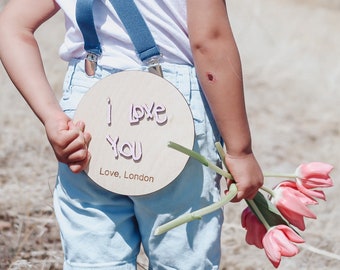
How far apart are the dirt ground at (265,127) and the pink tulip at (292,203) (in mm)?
795

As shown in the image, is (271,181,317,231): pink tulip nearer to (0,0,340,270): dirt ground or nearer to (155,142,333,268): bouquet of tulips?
(155,142,333,268): bouquet of tulips

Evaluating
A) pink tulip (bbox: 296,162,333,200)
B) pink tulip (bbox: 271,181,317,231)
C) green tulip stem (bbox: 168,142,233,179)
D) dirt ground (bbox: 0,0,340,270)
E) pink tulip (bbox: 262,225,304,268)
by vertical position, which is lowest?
dirt ground (bbox: 0,0,340,270)

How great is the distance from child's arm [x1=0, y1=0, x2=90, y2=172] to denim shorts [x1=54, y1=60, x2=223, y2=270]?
0.06 metres

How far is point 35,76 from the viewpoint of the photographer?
6.08 ft

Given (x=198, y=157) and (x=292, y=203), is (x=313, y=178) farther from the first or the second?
(x=198, y=157)

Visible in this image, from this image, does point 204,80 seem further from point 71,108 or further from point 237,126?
point 71,108

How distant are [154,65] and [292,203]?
0.39 meters

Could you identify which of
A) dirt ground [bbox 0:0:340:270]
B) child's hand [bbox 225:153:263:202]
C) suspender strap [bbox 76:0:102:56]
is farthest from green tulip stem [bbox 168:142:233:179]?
dirt ground [bbox 0:0:340:270]

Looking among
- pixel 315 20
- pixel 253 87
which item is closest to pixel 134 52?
pixel 253 87

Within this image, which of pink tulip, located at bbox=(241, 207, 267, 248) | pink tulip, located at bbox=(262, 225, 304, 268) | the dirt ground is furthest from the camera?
the dirt ground

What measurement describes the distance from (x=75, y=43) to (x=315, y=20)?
5.15 m

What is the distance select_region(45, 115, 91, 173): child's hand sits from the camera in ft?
5.84

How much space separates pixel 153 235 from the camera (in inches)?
73.7

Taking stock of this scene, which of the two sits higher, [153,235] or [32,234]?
[153,235]
